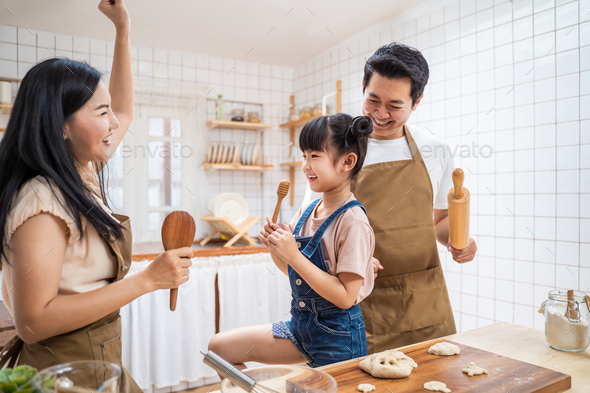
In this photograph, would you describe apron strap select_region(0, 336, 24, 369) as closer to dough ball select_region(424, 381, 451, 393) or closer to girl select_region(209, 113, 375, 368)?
girl select_region(209, 113, 375, 368)

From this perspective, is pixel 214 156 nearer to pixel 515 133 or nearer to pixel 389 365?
pixel 515 133

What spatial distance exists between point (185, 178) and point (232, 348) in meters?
2.89

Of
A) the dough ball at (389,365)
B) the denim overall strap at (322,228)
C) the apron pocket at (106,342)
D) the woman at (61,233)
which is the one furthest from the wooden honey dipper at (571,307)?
the apron pocket at (106,342)

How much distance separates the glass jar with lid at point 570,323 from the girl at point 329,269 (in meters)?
0.48

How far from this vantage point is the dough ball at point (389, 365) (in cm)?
80

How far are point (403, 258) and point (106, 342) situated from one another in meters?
0.83

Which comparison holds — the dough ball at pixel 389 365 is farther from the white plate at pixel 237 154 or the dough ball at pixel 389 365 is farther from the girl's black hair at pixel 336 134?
the white plate at pixel 237 154

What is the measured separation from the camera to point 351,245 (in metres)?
0.96

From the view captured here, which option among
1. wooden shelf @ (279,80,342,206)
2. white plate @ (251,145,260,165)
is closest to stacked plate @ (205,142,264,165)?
white plate @ (251,145,260,165)

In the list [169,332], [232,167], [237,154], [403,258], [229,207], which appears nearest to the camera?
[403,258]

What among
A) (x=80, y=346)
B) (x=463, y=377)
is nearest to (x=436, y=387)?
(x=463, y=377)

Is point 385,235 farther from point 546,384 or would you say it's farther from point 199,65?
point 199,65

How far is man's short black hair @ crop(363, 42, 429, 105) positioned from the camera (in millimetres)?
1193

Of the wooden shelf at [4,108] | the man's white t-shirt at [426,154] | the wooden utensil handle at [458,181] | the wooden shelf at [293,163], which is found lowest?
the wooden utensil handle at [458,181]
